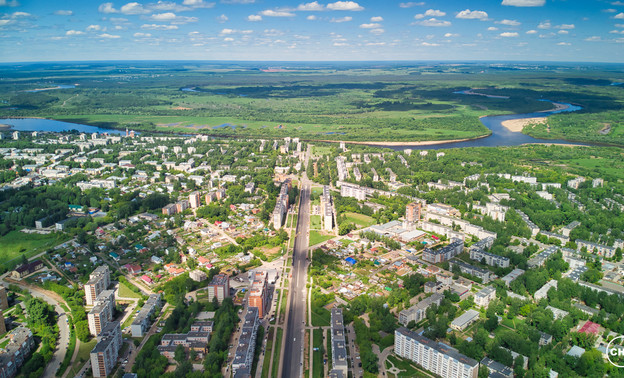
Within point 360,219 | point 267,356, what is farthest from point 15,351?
point 360,219

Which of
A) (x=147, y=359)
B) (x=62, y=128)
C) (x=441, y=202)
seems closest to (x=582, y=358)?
(x=147, y=359)

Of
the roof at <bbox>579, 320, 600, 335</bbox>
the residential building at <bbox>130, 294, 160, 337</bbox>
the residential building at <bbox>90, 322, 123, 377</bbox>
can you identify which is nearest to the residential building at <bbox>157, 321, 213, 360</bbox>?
the residential building at <bbox>130, 294, 160, 337</bbox>

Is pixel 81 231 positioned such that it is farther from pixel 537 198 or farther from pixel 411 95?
pixel 411 95

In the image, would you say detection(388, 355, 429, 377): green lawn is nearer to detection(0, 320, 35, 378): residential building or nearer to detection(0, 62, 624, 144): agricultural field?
detection(0, 320, 35, 378): residential building

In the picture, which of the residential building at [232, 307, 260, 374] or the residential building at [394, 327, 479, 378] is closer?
the residential building at [394, 327, 479, 378]

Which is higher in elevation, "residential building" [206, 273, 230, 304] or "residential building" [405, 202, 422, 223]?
"residential building" [405, 202, 422, 223]

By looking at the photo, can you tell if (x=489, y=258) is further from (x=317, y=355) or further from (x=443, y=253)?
(x=317, y=355)

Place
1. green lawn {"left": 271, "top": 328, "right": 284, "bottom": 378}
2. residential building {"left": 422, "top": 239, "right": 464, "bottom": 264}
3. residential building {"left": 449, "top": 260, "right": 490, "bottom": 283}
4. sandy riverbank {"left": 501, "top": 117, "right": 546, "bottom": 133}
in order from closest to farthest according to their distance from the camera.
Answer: green lawn {"left": 271, "top": 328, "right": 284, "bottom": 378}
residential building {"left": 449, "top": 260, "right": 490, "bottom": 283}
residential building {"left": 422, "top": 239, "right": 464, "bottom": 264}
sandy riverbank {"left": 501, "top": 117, "right": 546, "bottom": 133}
